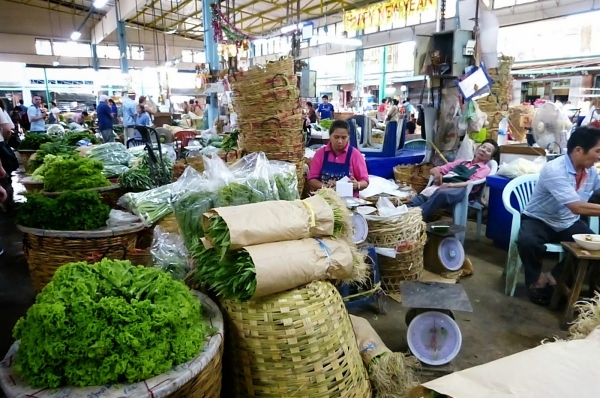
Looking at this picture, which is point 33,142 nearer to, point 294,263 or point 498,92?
point 294,263

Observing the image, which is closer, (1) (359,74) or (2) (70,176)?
(2) (70,176)

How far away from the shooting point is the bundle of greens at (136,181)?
11.5 ft

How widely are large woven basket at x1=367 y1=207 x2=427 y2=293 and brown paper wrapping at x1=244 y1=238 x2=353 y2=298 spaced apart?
4.48ft

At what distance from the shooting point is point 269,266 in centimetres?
164

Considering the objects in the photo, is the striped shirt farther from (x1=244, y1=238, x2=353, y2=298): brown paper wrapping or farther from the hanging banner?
the hanging banner

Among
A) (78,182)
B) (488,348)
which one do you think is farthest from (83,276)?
(488,348)

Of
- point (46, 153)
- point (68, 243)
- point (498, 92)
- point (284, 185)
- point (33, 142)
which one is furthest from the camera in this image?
point (498, 92)

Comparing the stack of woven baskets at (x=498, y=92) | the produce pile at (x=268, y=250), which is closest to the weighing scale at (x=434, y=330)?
the produce pile at (x=268, y=250)

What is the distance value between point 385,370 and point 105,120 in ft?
32.4

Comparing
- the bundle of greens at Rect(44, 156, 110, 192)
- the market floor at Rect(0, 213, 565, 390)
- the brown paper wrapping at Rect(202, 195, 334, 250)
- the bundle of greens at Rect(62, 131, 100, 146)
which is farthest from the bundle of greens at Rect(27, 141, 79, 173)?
the brown paper wrapping at Rect(202, 195, 334, 250)

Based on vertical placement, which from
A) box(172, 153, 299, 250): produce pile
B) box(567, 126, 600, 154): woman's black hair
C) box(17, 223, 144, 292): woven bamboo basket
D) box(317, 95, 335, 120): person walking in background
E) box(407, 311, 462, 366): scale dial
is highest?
box(317, 95, 335, 120): person walking in background

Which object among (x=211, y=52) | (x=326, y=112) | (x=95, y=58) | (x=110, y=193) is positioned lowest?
(x=110, y=193)

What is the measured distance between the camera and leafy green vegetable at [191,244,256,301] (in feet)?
5.49

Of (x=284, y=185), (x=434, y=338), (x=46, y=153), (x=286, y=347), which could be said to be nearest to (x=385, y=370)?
(x=434, y=338)
